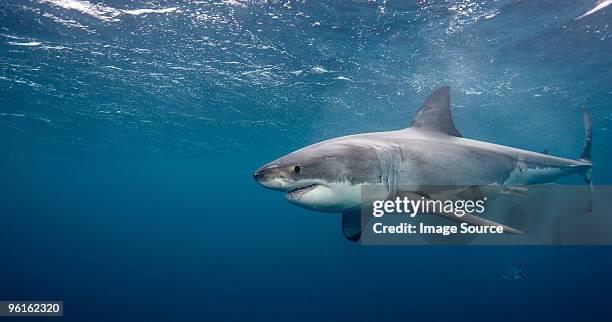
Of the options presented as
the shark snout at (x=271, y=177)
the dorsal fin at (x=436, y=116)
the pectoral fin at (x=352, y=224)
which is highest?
the dorsal fin at (x=436, y=116)

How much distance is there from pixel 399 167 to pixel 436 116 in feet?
8.16

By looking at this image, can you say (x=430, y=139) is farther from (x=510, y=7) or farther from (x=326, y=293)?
(x=326, y=293)

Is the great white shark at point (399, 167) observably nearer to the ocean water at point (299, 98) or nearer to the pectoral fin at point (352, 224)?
the pectoral fin at point (352, 224)

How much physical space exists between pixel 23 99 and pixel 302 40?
686 inches

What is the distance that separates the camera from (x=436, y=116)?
254 inches

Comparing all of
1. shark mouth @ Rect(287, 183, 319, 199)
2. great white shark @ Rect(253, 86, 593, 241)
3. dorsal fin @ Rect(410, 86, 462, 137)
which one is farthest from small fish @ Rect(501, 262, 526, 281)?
shark mouth @ Rect(287, 183, 319, 199)

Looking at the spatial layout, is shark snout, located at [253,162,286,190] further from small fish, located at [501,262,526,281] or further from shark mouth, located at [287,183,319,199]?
small fish, located at [501,262,526,281]

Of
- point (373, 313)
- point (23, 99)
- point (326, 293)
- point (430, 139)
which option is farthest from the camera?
point (326, 293)

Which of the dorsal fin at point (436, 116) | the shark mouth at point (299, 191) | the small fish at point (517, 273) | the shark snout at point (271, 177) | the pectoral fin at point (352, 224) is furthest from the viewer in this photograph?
the small fish at point (517, 273)

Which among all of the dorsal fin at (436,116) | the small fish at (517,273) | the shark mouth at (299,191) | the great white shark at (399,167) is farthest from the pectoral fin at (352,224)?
the small fish at (517,273)

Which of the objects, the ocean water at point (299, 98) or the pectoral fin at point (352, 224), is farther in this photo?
the ocean water at point (299, 98)

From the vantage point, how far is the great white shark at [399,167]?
3.56 m

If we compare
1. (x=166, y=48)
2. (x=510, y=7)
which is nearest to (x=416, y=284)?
(x=510, y=7)

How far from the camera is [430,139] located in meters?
5.65
